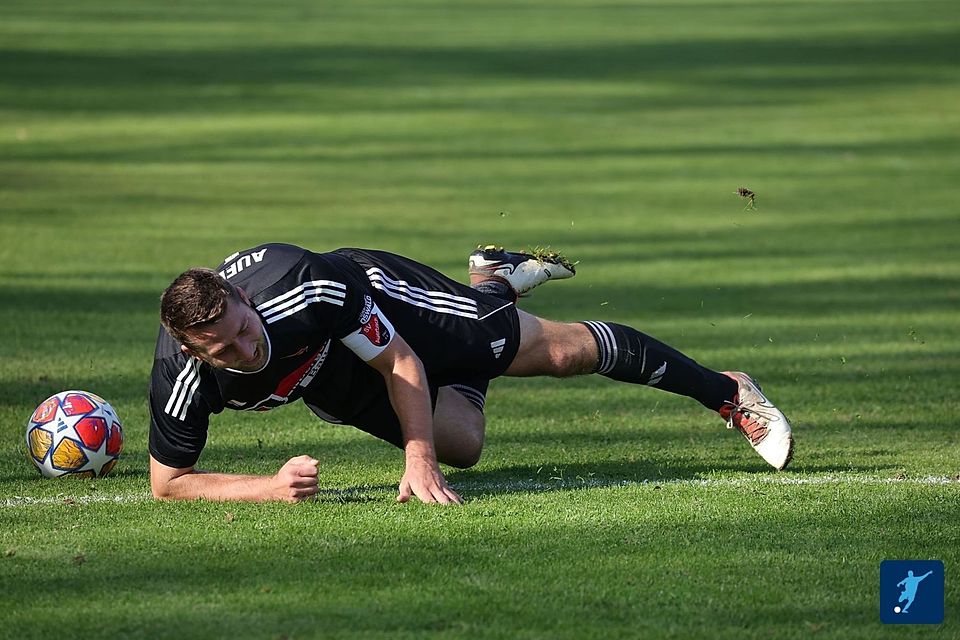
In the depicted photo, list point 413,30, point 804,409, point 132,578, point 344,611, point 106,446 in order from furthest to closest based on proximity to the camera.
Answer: point 413,30
point 804,409
point 106,446
point 132,578
point 344,611

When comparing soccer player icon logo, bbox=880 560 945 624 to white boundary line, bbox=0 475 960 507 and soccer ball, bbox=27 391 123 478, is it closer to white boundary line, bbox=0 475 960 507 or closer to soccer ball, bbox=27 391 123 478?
white boundary line, bbox=0 475 960 507

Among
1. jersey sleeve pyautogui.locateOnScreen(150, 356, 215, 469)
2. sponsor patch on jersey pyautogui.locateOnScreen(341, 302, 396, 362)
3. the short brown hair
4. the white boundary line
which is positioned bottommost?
the white boundary line

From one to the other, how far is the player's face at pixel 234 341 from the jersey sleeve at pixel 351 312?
0.98 ft

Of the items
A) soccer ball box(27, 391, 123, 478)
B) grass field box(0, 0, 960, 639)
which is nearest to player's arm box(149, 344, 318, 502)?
grass field box(0, 0, 960, 639)

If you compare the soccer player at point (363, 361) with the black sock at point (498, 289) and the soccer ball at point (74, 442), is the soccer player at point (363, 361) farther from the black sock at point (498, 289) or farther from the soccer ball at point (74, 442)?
the soccer ball at point (74, 442)

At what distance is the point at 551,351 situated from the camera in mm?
6727

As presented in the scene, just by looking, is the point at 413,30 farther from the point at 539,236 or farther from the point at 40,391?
the point at 40,391

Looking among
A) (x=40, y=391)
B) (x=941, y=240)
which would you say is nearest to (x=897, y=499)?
(x=40, y=391)

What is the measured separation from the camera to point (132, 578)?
5180 mm

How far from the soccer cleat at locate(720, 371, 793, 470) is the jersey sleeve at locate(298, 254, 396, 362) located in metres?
1.78

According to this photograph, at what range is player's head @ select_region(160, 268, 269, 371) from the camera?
538 centimetres

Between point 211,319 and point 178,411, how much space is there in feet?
2.38

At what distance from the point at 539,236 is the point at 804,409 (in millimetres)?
7631

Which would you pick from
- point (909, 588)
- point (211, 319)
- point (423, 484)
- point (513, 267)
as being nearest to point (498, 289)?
point (513, 267)
